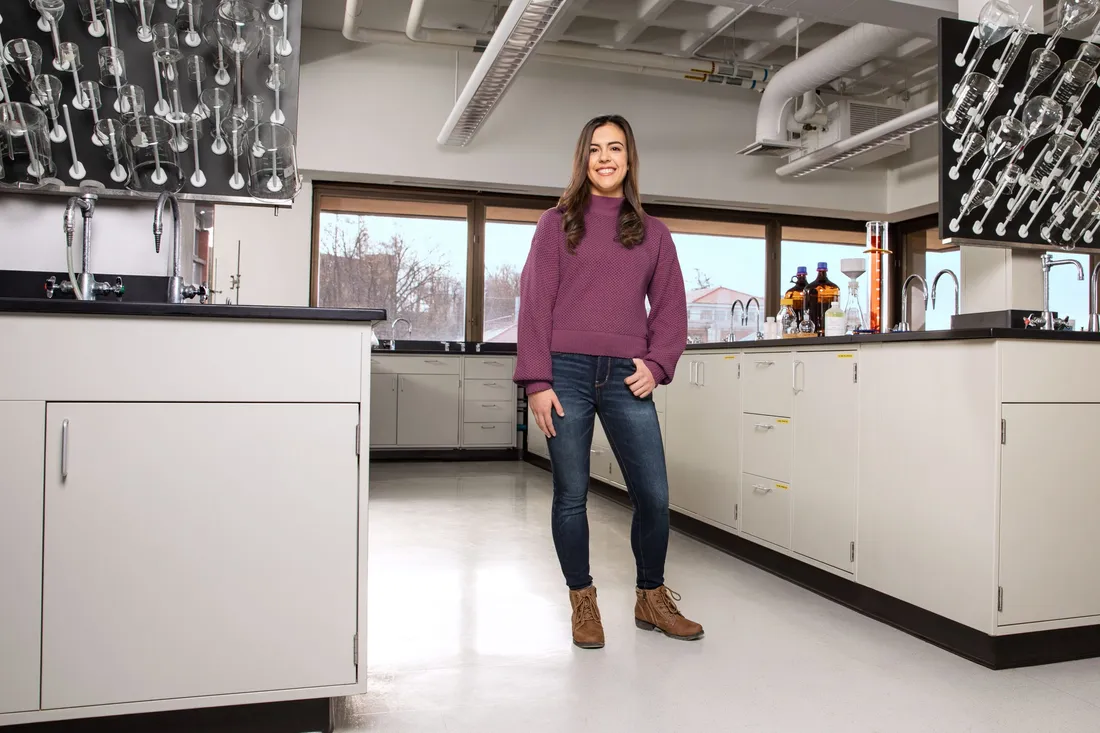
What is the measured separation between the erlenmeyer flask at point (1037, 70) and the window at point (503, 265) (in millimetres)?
4905

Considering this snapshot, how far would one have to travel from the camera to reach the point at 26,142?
2158mm

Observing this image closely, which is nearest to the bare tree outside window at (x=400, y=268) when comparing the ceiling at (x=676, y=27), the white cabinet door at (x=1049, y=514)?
the ceiling at (x=676, y=27)

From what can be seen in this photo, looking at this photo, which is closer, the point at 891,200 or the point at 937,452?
the point at 937,452

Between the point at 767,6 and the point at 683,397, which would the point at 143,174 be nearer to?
the point at 683,397

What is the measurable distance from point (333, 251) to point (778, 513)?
193 inches

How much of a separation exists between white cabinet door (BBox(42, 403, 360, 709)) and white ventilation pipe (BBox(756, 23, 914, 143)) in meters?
4.45

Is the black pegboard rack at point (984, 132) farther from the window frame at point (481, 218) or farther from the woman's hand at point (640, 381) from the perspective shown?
the window frame at point (481, 218)

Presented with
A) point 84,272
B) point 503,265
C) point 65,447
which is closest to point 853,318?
point 84,272

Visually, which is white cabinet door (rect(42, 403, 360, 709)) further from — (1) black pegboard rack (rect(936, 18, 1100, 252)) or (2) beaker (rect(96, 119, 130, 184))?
(1) black pegboard rack (rect(936, 18, 1100, 252))

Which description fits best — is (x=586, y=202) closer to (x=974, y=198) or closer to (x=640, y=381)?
(x=640, y=381)

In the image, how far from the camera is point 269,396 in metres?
1.61

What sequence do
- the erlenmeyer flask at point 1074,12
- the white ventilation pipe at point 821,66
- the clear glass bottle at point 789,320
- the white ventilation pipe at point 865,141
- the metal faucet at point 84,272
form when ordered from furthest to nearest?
the white ventilation pipe at point 865,141
the white ventilation pipe at point 821,66
the clear glass bottle at point 789,320
the erlenmeyer flask at point 1074,12
the metal faucet at point 84,272

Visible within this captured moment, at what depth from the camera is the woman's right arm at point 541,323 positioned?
2148 millimetres

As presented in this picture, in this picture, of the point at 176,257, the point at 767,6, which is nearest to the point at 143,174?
the point at 176,257
